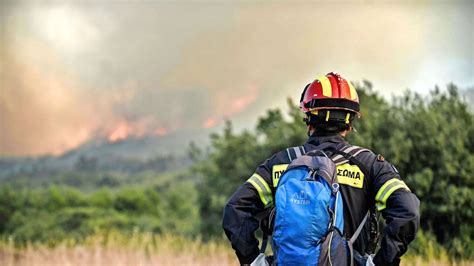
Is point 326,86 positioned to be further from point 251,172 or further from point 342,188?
point 251,172

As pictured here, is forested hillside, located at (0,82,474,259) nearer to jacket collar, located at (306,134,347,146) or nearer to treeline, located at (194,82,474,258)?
treeline, located at (194,82,474,258)

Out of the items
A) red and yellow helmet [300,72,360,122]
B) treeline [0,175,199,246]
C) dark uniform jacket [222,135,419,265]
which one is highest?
red and yellow helmet [300,72,360,122]

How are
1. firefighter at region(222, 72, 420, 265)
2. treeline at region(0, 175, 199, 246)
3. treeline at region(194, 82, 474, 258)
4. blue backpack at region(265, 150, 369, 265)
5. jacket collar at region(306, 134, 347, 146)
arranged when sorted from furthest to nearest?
treeline at region(0, 175, 199, 246) → treeline at region(194, 82, 474, 258) → jacket collar at region(306, 134, 347, 146) → firefighter at region(222, 72, 420, 265) → blue backpack at region(265, 150, 369, 265)

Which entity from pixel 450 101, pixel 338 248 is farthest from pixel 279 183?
pixel 450 101

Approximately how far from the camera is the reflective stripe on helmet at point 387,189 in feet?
16.0

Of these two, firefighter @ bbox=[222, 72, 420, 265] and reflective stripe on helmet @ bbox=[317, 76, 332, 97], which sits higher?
reflective stripe on helmet @ bbox=[317, 76, 332, 97]

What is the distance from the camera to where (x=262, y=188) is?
5211 millimetres

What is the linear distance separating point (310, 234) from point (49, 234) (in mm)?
20865

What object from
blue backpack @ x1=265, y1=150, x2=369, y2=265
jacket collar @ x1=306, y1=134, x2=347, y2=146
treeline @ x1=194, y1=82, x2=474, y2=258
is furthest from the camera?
treeline @ x1=194, y1=82, x2=474, y2=258

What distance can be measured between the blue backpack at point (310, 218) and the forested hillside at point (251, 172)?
7.24 m

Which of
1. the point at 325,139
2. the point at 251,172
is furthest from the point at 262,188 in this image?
the point at 251,172

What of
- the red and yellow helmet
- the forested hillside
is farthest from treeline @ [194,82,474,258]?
the red and yellow helmet

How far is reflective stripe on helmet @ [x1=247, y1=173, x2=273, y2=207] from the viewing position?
521 cm

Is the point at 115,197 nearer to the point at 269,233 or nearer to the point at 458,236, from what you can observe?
the point at 458,236
